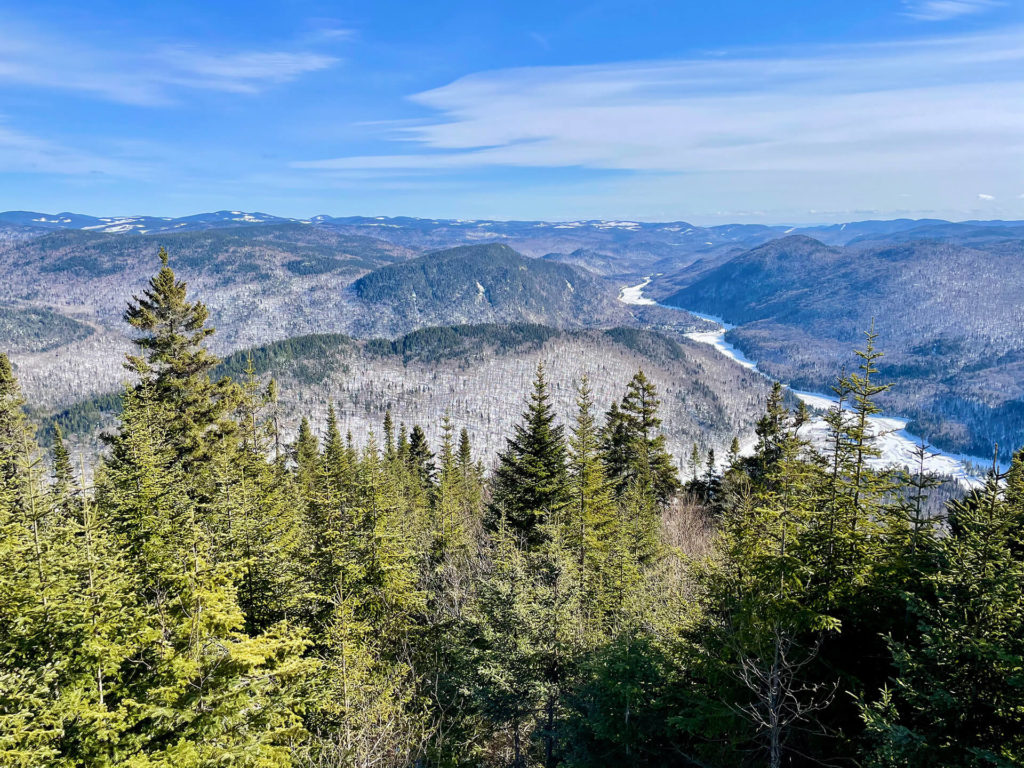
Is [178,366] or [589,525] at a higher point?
[178,366]

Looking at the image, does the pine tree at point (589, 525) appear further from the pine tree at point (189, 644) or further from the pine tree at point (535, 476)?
the pine tree at point (189, 644)

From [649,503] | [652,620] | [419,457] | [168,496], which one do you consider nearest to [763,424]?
[649,503]

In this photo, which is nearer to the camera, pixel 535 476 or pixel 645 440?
pixel 535 476

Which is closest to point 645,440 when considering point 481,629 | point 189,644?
point 481,629

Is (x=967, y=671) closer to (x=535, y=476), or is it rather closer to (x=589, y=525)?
(x=589, y=525)

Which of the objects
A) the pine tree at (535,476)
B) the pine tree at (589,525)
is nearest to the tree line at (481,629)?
the pine tree at (589,525)

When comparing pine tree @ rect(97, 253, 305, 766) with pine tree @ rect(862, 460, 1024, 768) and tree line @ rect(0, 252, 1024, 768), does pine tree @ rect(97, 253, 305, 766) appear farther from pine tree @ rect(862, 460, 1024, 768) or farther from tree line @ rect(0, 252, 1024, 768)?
pine tree @ rect(862, 460, 1024, 768)

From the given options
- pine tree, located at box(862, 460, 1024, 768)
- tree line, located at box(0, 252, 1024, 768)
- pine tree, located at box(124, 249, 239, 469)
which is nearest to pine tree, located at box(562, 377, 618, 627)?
tree line, located at box(0, 252, 1024, 768)

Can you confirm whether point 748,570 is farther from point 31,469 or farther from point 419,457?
point 419,457
